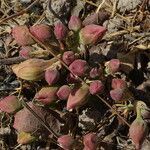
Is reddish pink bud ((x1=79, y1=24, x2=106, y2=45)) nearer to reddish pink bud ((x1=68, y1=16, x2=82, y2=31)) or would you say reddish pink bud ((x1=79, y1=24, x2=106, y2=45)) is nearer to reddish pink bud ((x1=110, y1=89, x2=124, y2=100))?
reddish pink bud ((x1=68, y1=16, x2=82, y2=31))

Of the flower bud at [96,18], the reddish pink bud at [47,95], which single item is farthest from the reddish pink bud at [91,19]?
the reddish pink bud at [47,95]

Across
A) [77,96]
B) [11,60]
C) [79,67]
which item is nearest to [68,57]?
[79,67]

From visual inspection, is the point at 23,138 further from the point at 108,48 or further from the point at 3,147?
the point at 108,48

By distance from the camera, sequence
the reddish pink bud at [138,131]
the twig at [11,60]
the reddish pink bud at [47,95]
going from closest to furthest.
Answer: the reddish pink bud at [138,131], the reddish pink bud at [47,95], the twig at [11,60]

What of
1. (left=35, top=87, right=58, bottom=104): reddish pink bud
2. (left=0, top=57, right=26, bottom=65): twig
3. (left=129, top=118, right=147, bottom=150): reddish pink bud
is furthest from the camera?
(left=0, top=57, right=26, bottom=65): twig

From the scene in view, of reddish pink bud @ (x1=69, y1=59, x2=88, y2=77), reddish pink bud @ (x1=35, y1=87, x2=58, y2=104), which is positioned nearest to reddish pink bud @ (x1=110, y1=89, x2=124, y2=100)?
reddish pink bud @ (x1=69, y1=59, x2=88, y2=77)

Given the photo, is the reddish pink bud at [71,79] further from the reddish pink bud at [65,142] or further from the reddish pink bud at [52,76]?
the reddish pink bud at [65,142]
